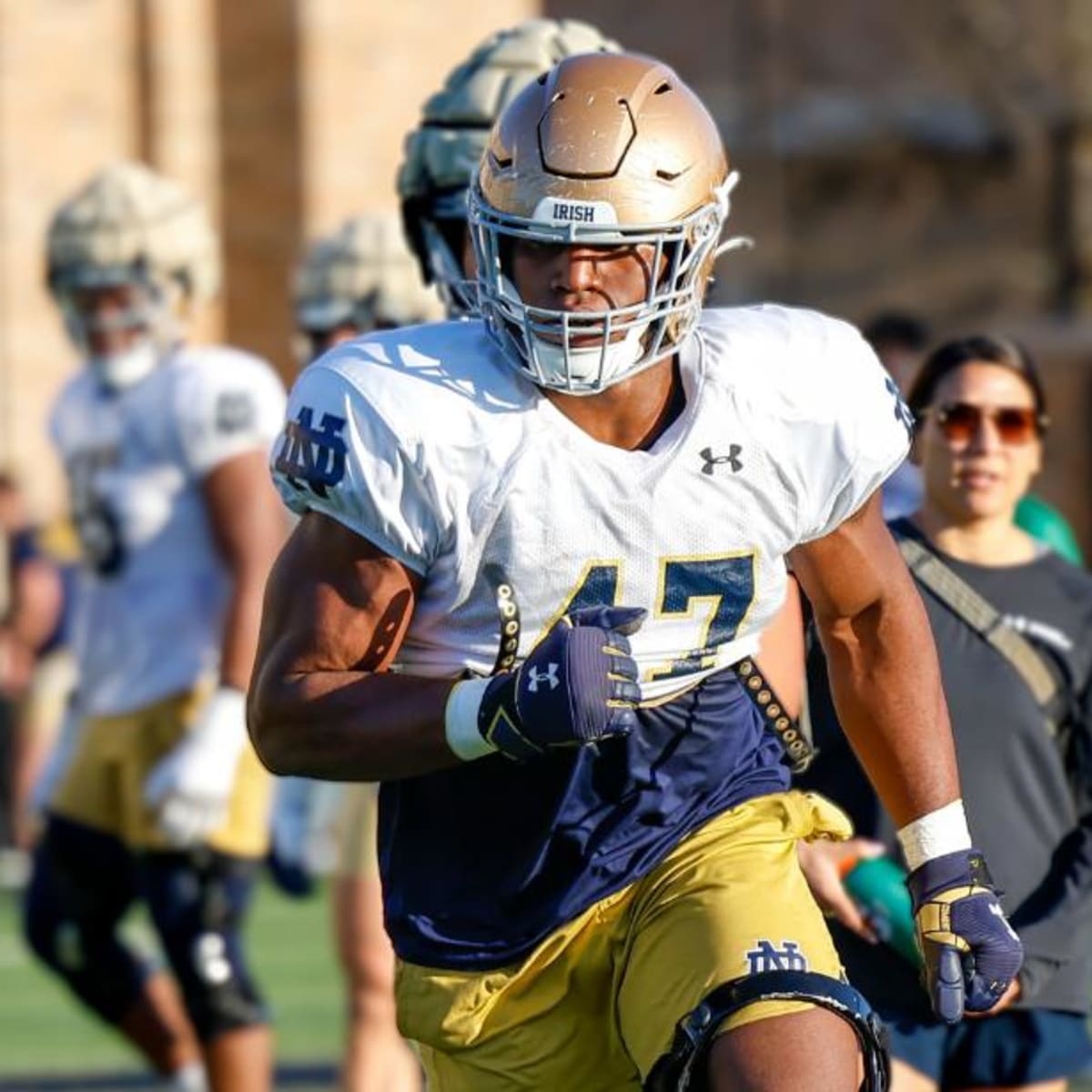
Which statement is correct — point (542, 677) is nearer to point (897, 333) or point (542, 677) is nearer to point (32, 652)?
point (897, 333)

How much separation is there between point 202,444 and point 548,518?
10.6 ft

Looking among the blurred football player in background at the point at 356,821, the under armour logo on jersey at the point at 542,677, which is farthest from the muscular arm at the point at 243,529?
the under armour logo on jersey at the point at 542,677

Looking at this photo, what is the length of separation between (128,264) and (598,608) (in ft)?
12.3

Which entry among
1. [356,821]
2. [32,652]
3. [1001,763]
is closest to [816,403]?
[1001,763]

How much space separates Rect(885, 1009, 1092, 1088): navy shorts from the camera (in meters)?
5.68

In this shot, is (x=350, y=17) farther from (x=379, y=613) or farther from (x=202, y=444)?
(x=379, y=613)

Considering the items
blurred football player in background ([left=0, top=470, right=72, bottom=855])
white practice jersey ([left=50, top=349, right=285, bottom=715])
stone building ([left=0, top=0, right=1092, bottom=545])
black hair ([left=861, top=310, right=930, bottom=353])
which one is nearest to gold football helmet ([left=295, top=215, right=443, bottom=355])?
white practice jersey ([left=50, top=349, right=285, bottom=715])

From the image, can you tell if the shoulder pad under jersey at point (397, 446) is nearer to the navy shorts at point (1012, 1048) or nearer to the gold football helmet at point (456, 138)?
the gold football helmet at point (456, 138)

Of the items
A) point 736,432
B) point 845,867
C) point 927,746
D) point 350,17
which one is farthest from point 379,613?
point 350,17

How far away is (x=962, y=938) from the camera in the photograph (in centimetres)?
452

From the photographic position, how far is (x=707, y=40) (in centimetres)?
2231

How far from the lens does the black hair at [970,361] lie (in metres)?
5.93

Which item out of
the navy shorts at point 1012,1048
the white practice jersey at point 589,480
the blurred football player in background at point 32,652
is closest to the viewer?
the white practice jersey at point 589,480

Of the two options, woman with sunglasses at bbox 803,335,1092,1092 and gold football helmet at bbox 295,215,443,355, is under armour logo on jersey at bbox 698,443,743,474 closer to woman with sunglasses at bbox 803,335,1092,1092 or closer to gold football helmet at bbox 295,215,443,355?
woman with sunglasses at bbox 803,335,1092,1092
